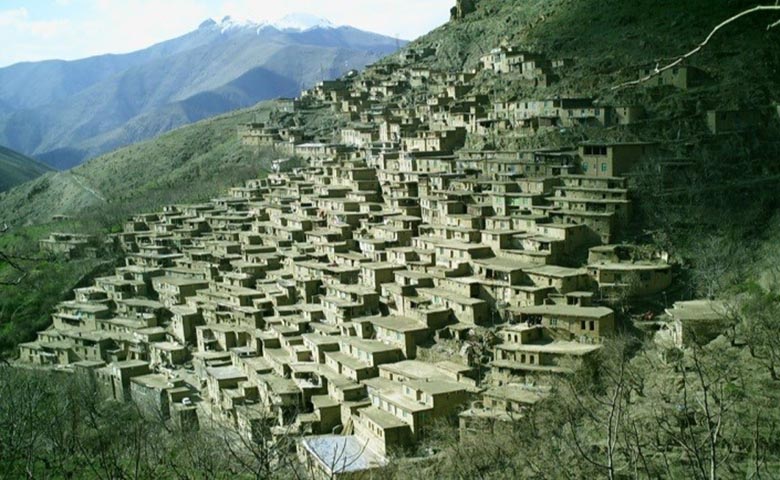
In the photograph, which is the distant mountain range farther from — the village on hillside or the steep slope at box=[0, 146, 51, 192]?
the village on hillside

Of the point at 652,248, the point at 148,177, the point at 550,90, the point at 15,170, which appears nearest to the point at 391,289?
the point at 652,248

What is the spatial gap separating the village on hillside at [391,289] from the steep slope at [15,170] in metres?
40.1

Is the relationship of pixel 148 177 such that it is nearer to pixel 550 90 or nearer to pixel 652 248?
pixel 550 90

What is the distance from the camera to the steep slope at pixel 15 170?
72550mm

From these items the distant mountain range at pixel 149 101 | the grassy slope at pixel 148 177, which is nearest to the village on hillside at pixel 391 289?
the grassy slope at pixel 148 177

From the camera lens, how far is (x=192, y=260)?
103ft

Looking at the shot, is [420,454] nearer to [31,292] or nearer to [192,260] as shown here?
[192,260]

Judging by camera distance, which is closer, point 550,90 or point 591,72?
point 550,90

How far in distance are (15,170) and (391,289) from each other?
67290 millimetres

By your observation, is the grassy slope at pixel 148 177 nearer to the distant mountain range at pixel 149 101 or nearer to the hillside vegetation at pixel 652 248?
the hillside vegetation at pixel 652 248

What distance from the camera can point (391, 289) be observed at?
22953mm

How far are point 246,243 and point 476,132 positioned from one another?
10819 mm

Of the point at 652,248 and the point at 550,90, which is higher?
the point at 550,90

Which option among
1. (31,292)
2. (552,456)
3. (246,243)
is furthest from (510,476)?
(31,292)
